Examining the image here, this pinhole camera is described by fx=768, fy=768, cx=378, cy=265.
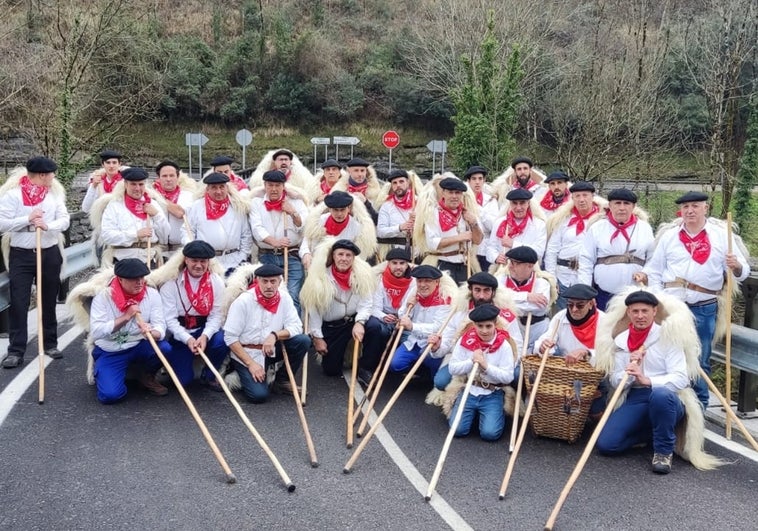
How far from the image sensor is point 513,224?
876cm

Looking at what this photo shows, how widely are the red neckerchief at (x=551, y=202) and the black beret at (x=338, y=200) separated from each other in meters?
2.55

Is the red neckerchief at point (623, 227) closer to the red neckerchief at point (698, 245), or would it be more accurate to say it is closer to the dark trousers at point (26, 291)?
the red neckerchief at point (698, 245)

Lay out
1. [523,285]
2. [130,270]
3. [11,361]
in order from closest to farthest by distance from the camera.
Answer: [130,270]
[523,285]
[11,361]

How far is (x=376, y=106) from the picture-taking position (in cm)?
4269

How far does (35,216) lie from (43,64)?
14.0m

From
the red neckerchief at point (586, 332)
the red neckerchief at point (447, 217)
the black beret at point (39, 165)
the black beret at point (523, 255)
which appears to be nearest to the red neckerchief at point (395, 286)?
the red neckerchief at point (447, 217)

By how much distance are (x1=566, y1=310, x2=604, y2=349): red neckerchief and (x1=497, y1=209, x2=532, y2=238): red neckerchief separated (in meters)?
2.14

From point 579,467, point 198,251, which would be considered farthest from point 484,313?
point 198,251

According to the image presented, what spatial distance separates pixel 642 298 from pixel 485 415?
5.28ft

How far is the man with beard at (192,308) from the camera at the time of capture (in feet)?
23.9

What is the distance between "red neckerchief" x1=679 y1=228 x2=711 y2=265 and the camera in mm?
7090

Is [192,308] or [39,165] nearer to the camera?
[192,308]

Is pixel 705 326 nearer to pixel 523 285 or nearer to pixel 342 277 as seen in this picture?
pixel 523 285

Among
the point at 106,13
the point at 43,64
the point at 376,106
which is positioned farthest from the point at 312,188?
the point at 376,106
